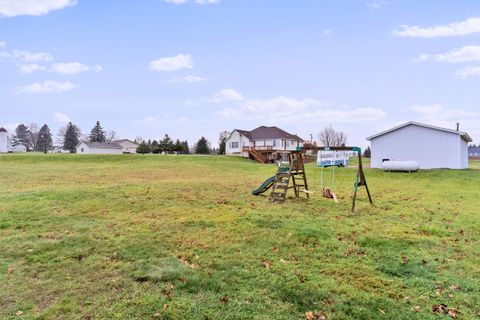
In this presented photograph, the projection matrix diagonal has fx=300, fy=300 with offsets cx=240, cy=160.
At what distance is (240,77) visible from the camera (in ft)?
87.5

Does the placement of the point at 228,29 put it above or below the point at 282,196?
above

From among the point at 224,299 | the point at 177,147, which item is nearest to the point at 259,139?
the point at 177,147

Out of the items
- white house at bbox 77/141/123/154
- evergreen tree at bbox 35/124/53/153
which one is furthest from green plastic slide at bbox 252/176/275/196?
evergreen tree at bbox 35/124/53/153

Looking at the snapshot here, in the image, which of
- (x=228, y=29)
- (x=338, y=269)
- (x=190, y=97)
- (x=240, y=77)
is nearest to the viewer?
(x=338, y=269)

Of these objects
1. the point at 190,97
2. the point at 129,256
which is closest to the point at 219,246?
the point at 129,256

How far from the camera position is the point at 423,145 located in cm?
2423

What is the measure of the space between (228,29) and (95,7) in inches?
297

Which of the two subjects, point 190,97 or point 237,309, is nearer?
point 237,309

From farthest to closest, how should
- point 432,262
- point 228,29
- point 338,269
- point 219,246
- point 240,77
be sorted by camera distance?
point 240,77
point 228,29
point 219,246
point 432,262
point 338,269

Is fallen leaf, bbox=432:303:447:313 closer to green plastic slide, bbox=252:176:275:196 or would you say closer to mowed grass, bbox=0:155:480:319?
mowed grass, bbox=0:155:480:319

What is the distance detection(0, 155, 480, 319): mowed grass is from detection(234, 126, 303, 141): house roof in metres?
43.8

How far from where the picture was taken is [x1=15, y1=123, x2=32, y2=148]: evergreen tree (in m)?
96.4

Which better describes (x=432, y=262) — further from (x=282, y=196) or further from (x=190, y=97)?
(x=190, y=97)

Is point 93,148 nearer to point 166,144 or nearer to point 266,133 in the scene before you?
point 166,144
